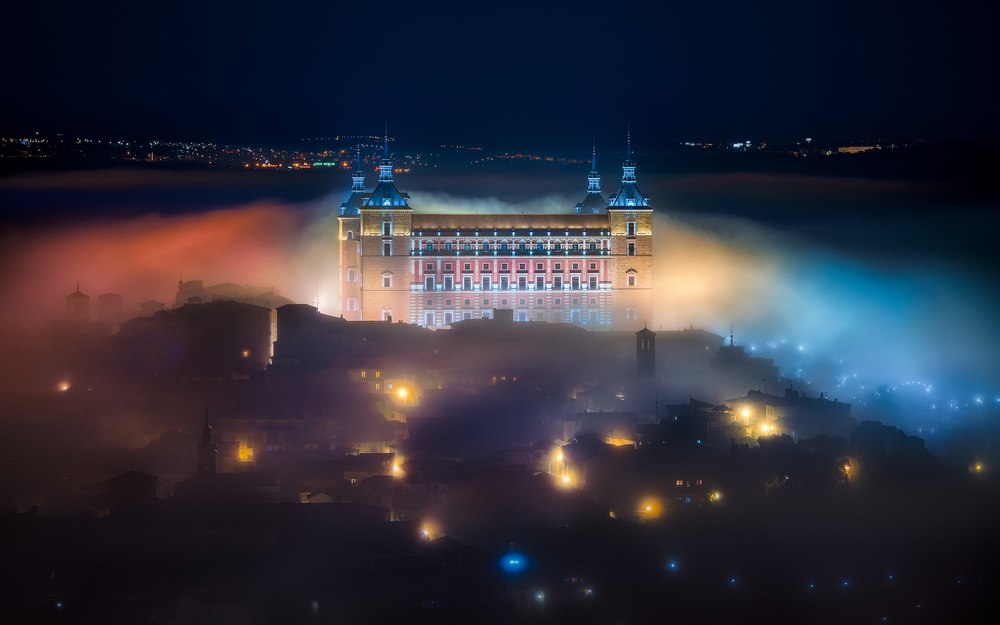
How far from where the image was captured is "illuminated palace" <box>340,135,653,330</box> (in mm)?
43156

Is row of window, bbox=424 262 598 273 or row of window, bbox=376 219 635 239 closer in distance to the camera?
row of window, bbox=376 219 635 239

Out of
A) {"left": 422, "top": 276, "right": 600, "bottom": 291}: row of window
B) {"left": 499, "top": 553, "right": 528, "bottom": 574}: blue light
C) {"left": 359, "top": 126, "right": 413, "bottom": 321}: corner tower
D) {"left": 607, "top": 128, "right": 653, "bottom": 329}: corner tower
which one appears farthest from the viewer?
{"left": 607, "top": 128, "right": 653, "bottom": 329}: corner tower

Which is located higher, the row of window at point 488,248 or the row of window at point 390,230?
the row of window at point 390,230

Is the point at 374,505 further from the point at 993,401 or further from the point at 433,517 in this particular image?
the point at 993,401

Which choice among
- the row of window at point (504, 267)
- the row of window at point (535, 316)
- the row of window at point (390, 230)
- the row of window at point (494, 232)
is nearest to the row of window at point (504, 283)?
the row of window at point (504, 267)

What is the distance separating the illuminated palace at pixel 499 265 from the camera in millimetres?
43156

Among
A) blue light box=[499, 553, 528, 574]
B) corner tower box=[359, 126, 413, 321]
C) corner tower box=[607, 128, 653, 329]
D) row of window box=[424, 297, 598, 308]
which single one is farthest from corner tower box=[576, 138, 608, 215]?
blue light box=[499, 553, 528, 574]

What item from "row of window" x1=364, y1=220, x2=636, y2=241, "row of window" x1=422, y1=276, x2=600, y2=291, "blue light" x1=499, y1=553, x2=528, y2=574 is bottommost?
"blue light" x1=499, y1=553, x2=528, y2=574

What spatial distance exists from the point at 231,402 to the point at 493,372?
6.76 metres

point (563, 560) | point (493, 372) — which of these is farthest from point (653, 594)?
point (493, 372)

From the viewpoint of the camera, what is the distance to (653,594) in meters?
27.8

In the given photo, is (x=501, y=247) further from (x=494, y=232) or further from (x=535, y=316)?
(x=535, y=316)

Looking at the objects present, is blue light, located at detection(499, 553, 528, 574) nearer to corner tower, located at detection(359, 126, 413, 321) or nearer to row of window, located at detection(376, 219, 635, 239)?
corner tower, located at detection(359, 126, 413, 321)

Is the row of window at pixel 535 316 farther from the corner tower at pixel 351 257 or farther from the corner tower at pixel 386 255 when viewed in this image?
the corner tower at pixel 351 257
